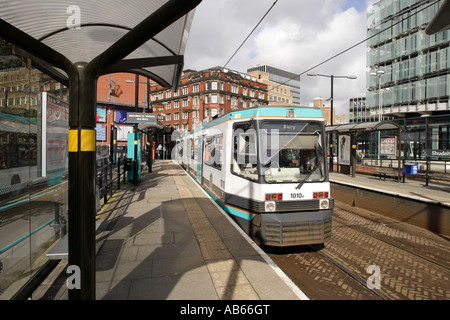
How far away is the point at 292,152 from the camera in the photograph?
19.3 feet

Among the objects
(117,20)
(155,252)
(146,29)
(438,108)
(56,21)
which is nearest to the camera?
(146,29)

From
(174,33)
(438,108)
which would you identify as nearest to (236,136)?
(174,33)

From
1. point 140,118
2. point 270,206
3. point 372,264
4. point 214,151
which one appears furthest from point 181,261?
point 140,118

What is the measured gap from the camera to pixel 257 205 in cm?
552

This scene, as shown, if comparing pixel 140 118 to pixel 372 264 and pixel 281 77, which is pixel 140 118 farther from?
pixel 281 77

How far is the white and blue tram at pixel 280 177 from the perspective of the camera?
5.33m

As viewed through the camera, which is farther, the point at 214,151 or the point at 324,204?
the point at 214,151

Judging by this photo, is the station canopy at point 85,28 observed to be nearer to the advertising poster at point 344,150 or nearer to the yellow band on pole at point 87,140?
the yellow band on pole at point 87,140

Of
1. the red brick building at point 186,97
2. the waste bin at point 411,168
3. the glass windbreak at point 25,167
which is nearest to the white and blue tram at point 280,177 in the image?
the glass windbreak at point 25,167

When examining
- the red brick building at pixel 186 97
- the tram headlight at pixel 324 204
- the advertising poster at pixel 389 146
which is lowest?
the tram headlight at pixel 324 204

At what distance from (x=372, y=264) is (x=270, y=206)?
2.14 meters

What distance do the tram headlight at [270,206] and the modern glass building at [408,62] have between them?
32098mm

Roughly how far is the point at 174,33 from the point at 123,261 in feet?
11.6
